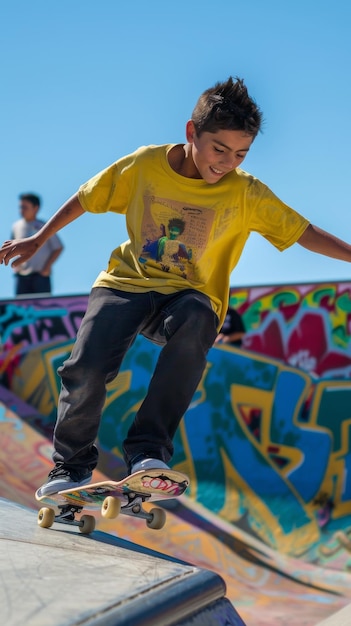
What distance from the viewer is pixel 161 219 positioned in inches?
153

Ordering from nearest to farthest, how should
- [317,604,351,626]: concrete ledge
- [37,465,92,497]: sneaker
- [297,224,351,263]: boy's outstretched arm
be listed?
[317,604,351,626]: concrete ledge < [37,465,92,497]: sneaker < [297,224,351,263]: boy's outstretched arm

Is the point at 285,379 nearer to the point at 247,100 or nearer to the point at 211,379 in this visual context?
the point at 211,379

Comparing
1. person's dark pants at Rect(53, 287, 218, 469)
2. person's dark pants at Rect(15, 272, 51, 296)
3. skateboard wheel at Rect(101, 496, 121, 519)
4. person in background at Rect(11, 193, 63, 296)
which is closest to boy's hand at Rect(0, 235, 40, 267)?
person's dark pants at Rect(53, 287, 218, 469)

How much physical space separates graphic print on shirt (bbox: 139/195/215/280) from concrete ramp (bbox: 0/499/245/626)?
4.33ft

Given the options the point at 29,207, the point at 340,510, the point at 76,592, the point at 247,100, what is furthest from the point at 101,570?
the point at 29,207

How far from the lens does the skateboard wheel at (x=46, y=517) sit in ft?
12.0

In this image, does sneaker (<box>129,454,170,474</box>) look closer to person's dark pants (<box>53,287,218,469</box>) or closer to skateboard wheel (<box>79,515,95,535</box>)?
person's dark pants (<box>53,287,218,469</box>)

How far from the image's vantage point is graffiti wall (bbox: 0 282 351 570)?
870 centimetres

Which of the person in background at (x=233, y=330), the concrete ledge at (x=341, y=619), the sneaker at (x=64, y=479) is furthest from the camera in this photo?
the person in background at (x=233, y=330)

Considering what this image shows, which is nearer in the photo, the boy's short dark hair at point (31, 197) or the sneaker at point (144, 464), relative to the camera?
the sneaker at point (144, 464)

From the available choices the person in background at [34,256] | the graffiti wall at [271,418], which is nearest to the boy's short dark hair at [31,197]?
the person in background at [34,256]

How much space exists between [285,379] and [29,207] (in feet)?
11.5

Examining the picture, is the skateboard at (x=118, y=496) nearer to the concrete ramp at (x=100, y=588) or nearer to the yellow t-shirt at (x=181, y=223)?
the concrete ramp at (x=100, y=588)

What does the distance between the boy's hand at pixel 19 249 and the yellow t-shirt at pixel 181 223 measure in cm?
35
